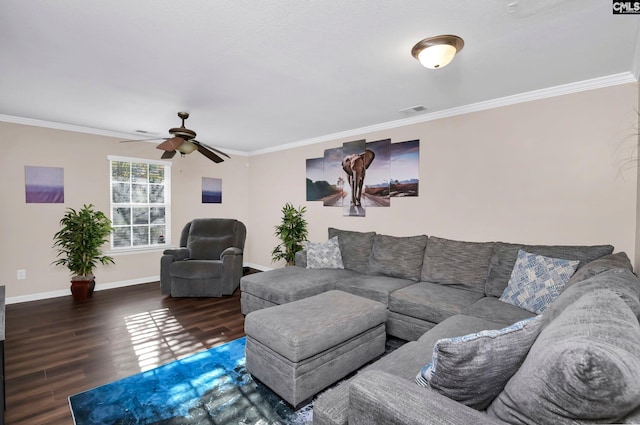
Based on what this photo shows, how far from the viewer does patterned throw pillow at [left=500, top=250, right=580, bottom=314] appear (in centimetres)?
231

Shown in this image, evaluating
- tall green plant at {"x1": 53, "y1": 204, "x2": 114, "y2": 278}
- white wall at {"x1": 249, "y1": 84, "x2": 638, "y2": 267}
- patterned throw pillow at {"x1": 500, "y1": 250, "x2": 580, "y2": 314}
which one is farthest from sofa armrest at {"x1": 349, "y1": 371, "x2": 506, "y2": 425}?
tall green plant at {"x1": 53, "y1": 204, "x2": 114, "y2": 278}

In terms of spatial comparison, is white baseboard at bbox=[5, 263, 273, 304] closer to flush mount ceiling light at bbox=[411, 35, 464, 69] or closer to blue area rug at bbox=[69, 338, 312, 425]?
blue area rug at bbox=[69, 338, 312, 425]

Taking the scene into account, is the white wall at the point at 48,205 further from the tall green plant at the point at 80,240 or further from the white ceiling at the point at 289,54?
the white ceiling at the point at 289,54

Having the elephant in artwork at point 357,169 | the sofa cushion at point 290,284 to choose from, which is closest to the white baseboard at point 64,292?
the sofa cushion at point 290,284

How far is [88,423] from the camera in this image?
71.8 inches

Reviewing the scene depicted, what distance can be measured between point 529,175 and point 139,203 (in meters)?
5.54

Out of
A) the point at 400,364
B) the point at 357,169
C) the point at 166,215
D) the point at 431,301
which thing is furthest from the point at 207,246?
Answer: the point at 400,364

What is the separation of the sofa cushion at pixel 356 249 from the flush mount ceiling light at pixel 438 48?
7.71 feet

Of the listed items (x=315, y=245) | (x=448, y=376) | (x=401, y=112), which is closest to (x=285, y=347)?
(x=448, y=376)

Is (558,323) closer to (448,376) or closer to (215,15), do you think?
(448,376)

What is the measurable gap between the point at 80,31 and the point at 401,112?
3.03 m

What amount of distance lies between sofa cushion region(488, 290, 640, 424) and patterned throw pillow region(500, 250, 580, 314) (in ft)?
4.94

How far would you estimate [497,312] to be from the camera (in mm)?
2336

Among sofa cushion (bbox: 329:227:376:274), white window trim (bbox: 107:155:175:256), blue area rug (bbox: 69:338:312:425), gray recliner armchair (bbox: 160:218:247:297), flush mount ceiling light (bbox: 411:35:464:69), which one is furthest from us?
white window trim (bbox: 107:155:175:256)
